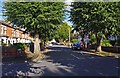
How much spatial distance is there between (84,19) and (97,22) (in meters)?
2.45

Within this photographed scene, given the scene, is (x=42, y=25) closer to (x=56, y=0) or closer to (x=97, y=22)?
(x=56, y=0)

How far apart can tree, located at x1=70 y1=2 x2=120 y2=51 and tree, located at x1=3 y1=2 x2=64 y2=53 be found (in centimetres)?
454

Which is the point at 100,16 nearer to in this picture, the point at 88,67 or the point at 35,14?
the point at 35,14

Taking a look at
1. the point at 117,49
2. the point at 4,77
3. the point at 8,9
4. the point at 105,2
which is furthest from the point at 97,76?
the point at 117,49

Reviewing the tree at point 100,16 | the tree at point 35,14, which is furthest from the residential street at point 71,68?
the tree at point 100,16

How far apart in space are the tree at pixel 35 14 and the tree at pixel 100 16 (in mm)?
4535

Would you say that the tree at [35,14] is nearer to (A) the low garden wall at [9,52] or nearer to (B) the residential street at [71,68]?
(A) the low garden wall at [9,52]

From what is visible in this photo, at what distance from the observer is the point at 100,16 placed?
31.1 m

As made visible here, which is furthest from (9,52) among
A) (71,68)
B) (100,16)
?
(71,68)

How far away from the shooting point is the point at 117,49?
35.4 metres

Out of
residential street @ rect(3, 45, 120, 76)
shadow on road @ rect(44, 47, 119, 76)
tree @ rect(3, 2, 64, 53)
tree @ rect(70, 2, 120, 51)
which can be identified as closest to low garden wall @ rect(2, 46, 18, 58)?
A: tree @ rect(3, 2, 64, 53)

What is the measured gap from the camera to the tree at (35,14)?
26.7 meters

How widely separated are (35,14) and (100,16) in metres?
8.58

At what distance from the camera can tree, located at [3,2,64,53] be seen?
26.7 metres
